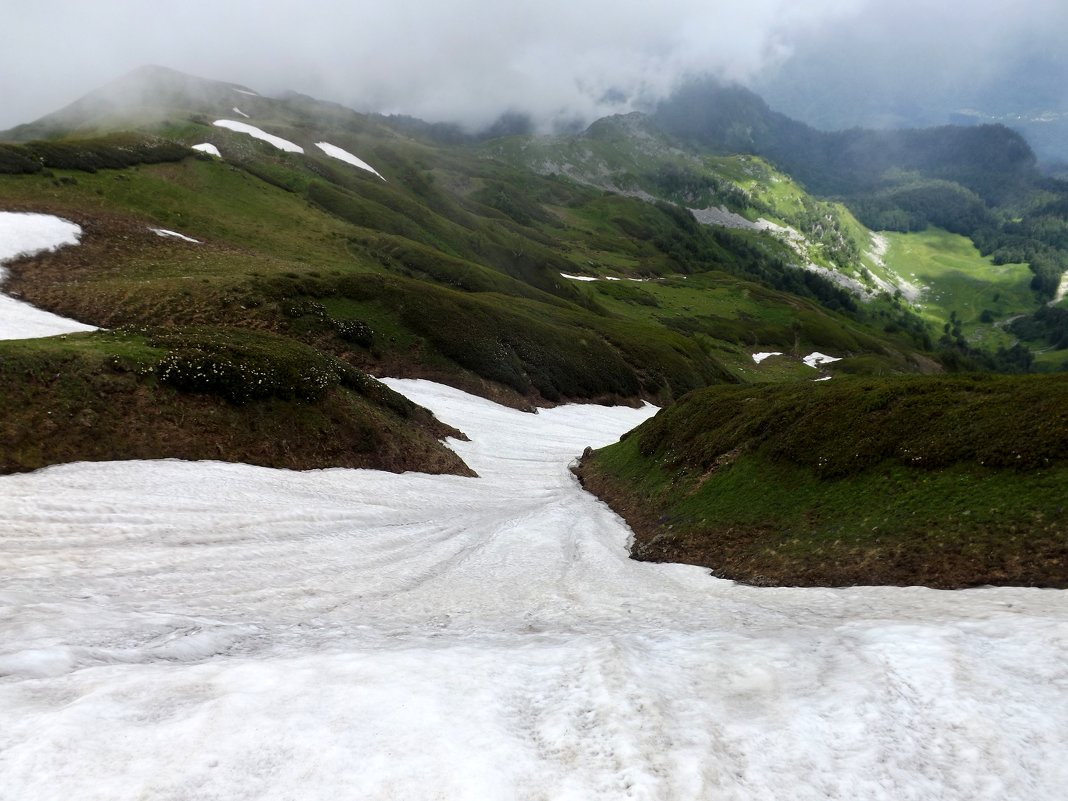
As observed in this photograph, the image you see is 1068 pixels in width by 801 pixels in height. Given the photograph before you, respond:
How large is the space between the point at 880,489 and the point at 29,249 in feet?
231

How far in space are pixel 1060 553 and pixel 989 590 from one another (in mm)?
2085

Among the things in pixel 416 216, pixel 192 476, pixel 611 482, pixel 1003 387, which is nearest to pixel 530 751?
pixel 192 476

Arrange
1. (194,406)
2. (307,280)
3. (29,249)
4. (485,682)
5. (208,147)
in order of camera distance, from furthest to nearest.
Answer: (208,147) → (307,280) → (29,249) → (194,406) → (485,682)

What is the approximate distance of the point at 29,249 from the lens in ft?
180

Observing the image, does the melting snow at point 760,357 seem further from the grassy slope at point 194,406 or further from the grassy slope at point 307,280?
the grassy slope at point 194,406

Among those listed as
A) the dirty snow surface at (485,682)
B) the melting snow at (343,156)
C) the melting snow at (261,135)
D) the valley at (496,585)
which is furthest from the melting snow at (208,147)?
the dirty snow surface at (485,682)

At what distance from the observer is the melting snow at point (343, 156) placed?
170 metres

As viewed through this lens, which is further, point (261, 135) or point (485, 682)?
point (261, 135)

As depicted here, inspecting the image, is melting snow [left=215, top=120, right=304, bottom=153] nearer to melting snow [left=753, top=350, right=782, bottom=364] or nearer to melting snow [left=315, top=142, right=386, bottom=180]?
melting snow [left=315, top=142, right=386, bottom=180]

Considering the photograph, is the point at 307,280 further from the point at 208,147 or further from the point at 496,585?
the point at 208,147

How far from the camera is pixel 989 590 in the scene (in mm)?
13844

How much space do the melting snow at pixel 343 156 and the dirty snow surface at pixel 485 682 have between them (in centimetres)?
17309

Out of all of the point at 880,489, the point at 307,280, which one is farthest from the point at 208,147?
the point at 880,489

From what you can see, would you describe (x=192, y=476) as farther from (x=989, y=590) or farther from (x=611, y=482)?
(x=989, y=590)
